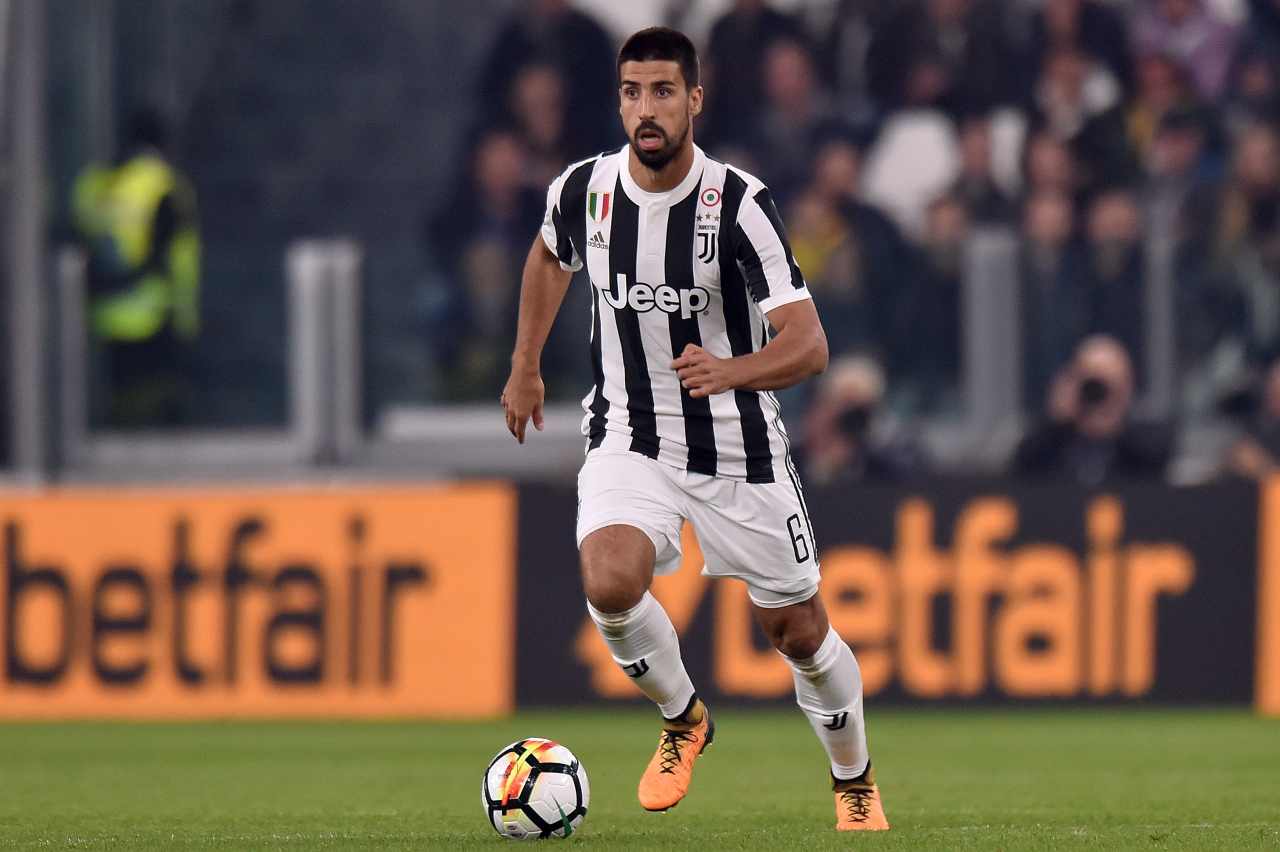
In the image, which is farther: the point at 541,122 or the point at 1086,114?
the point at 541,122

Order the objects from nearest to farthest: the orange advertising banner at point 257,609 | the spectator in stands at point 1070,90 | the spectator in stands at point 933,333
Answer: the orange advertising banner at point 257,609 → the spectator in stands at point 933,333 → the spectator in stands at point 1070,90

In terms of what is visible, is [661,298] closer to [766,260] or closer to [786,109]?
[766,260]

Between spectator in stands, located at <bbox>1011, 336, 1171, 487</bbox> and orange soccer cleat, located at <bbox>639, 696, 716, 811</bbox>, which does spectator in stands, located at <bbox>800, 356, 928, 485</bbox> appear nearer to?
spectator in stands, located at <bbox>1011, 336, 1171, 487</bbox>

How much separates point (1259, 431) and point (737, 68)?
132 inches

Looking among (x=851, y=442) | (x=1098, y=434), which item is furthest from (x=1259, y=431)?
(x=851, y=442)

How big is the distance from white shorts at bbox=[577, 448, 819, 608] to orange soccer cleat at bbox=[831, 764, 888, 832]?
1.68ft

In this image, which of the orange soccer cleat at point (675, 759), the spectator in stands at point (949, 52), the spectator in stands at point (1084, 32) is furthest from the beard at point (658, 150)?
the spectator in stands at point (1084, 32)

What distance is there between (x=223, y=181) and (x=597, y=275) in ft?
23.1

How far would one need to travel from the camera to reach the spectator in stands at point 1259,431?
34.8 ft

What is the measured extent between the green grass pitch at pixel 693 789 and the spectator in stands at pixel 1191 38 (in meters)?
3.56

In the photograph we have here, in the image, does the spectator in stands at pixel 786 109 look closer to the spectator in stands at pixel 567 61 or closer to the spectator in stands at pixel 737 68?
the spectator in stands at pixel 737 68

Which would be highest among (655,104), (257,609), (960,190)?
(960,190)

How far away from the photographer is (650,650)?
5.57 metres

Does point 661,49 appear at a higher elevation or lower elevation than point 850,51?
lower
